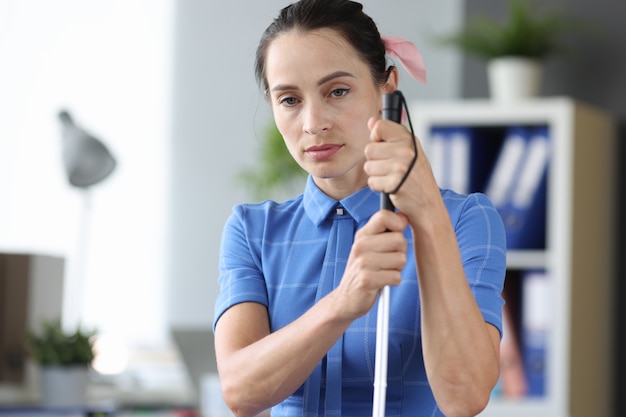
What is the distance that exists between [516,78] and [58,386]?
68.9 inches

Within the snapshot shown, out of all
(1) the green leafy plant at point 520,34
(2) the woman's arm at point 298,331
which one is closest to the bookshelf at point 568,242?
(1) the green leafy plant at point 520,34

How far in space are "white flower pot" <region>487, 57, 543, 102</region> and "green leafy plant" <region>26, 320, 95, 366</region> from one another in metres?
1.55

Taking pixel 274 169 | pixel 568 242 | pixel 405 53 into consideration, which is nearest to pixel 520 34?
pixel 568 242

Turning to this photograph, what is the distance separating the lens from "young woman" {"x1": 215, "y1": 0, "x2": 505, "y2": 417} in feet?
3.79

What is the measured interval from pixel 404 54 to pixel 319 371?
0.42m

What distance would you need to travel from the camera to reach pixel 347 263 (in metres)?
1.22

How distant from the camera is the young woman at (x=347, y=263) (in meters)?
1.16

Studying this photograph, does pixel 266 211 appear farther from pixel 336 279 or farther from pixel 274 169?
pixel 274 169

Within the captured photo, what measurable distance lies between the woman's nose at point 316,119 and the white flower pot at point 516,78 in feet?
7.99

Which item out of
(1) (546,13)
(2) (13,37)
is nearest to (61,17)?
(2) (13,37)

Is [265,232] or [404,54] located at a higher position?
[404,54]

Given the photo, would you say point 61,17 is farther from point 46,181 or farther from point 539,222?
point 539,222

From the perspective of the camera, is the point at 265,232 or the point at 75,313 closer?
the point at 265,232

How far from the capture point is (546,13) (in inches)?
149
